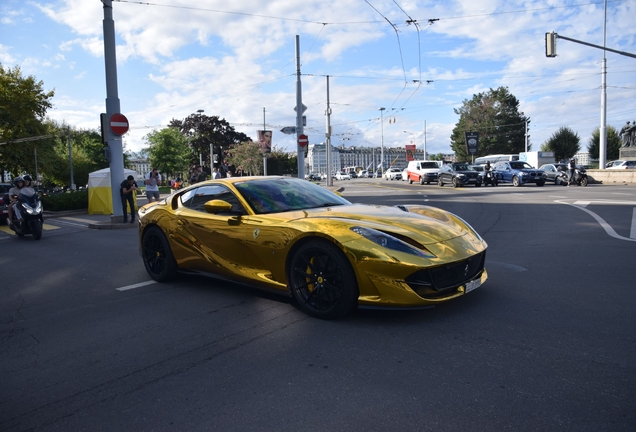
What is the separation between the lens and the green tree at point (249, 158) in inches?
2296

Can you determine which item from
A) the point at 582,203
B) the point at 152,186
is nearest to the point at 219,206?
the point at 152,186

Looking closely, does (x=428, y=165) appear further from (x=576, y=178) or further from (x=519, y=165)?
(x=576, y=178)

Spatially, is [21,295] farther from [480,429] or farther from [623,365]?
[623,365]

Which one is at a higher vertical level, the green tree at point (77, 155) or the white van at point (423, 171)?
the green tree at point (77, 155)

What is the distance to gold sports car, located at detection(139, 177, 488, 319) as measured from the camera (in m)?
4.02

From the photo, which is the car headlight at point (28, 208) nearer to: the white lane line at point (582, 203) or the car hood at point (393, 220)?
the car hood at point (393, 220)

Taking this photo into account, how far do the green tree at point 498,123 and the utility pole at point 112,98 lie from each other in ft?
241

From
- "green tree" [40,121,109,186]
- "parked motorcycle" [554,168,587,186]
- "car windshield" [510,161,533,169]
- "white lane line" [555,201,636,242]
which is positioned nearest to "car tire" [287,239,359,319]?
"white lane line" [555,201,636,242]

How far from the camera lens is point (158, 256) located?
20.5ft

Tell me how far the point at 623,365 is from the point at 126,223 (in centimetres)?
1287

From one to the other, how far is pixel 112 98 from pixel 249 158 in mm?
45531

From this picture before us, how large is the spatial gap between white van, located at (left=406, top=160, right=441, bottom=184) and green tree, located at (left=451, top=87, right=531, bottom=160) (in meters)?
42.0

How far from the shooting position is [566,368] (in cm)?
312

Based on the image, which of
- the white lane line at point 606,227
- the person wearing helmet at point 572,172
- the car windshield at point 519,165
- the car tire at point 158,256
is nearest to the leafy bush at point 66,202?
the car tire at point 158,256
